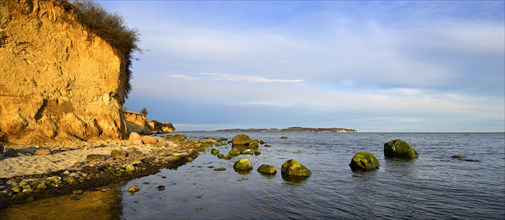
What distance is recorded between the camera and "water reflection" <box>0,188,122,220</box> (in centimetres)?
766

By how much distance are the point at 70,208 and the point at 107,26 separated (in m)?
21.1

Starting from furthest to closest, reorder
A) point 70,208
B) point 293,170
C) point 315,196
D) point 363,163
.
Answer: point 363,163 → point 293,170 → point 315,196 → point 70,208

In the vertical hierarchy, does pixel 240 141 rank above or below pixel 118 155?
below

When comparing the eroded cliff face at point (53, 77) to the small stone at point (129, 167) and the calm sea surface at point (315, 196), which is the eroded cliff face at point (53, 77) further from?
the calm sea surface at point (315, 196)

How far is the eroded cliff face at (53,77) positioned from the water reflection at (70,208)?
12.0m

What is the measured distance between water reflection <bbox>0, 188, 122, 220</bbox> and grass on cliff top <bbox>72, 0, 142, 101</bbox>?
758 inches

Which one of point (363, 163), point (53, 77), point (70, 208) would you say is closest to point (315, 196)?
point (70, 208)

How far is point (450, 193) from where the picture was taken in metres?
12.1

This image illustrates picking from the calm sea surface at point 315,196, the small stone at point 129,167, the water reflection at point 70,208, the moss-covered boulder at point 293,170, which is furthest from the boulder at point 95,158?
the moss-covered boulder at point 293,170

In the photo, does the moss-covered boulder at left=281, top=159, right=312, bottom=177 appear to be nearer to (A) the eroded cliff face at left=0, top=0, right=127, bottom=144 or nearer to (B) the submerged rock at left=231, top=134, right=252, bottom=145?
(A) the eroded cliff face at left=0, top=0, right=127, bottom=144

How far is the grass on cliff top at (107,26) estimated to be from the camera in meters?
24.1

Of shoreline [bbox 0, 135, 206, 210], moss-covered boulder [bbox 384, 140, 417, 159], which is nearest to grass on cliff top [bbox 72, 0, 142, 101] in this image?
shoreline [bbox 0, 135, 206, 210]

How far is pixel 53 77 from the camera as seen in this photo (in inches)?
829

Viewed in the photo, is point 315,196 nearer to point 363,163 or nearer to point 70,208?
point 70,208
